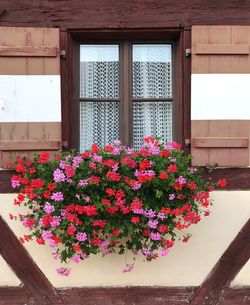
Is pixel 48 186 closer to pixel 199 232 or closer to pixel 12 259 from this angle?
pixel 12 259

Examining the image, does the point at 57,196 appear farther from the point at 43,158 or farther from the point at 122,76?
the point at 122,76

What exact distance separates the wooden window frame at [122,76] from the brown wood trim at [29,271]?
2.68 ft

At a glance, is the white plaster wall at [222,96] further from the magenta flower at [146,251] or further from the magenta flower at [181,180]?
the magenta flower at [146,251]

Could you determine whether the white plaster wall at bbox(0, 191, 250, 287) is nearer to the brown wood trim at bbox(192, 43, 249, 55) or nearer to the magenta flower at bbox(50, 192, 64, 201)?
the magenta flower at bbox(50, 192, 64, 201)

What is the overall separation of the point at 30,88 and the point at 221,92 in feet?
4.50

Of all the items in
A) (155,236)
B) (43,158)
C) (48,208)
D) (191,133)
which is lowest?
(155,236)

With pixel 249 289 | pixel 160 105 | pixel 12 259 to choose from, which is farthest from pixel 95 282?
pixel 160 105

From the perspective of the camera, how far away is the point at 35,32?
12.0ft

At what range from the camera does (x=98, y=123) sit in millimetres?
3945

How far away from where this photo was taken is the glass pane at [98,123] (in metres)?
3.93

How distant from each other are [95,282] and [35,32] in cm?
184

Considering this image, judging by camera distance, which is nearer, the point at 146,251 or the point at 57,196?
the point at 57,196

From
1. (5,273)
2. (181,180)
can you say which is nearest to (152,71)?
(181,180)

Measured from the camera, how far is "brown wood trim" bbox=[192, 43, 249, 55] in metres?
3.65
